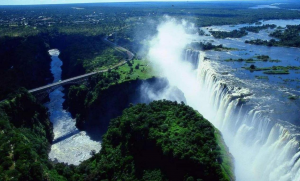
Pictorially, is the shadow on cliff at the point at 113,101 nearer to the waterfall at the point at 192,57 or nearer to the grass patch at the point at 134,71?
the grass patch at the point at 134,71

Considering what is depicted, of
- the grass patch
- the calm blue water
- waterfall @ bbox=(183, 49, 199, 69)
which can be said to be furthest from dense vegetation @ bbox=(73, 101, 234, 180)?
waterfall @ bbox=(183, 49, 199, 69)

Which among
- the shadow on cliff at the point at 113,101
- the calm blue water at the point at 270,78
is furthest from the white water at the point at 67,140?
the calm blue water at the point at 270,78

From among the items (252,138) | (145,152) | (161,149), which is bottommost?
(145,152)

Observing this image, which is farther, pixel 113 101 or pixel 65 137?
pixel 113 101

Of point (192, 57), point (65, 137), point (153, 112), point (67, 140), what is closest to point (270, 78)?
point (192, 57)

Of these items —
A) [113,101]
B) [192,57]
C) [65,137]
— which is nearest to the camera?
[65,137]

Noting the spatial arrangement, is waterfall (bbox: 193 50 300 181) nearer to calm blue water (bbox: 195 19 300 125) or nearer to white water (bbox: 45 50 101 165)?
calm blue water (bbox: 195 19 300 125)

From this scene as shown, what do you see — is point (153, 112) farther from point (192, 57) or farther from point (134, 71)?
point (192, 57)
